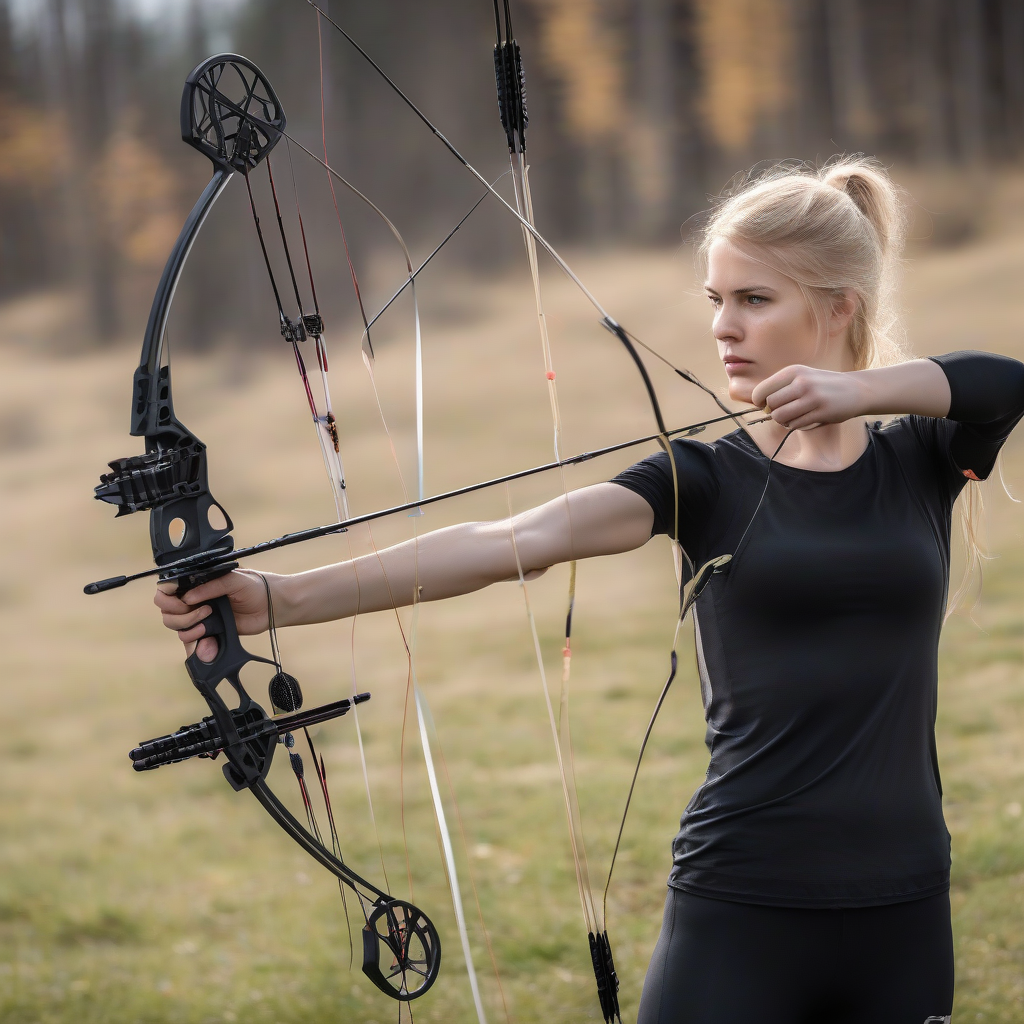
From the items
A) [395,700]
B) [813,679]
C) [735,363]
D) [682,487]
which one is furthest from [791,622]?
[395,700]

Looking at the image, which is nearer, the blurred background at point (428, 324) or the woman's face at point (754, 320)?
the woman's face at point (754, 320)

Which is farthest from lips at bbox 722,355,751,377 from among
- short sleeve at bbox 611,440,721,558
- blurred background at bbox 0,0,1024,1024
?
blurred background at bbox 0,0,1024,1024

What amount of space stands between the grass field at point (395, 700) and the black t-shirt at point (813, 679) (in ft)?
1.22

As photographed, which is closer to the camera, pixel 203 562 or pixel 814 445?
pixel 203 562

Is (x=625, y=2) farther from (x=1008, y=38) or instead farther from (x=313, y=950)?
(x=313, y=950)

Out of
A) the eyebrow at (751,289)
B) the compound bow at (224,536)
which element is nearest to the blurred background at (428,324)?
the compound bow at (224,536)

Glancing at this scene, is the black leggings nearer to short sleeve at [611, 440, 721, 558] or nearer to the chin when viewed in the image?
short sleeve at [611, 440, 721, 558]

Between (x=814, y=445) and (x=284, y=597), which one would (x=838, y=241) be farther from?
(x=284, y=597)

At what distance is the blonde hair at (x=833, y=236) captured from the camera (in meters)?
1.17

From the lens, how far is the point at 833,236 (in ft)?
3.97

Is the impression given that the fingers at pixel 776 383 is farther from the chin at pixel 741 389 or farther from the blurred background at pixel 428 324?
the blurred background at pixel 428 324

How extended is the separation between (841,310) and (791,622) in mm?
386

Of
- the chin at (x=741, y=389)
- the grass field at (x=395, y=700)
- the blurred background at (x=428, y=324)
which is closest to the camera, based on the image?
the chin at (x=741, y=389)

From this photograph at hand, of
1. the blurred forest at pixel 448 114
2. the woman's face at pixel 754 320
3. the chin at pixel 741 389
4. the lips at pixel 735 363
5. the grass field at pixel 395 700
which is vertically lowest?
the grass field at pixel 395 700
